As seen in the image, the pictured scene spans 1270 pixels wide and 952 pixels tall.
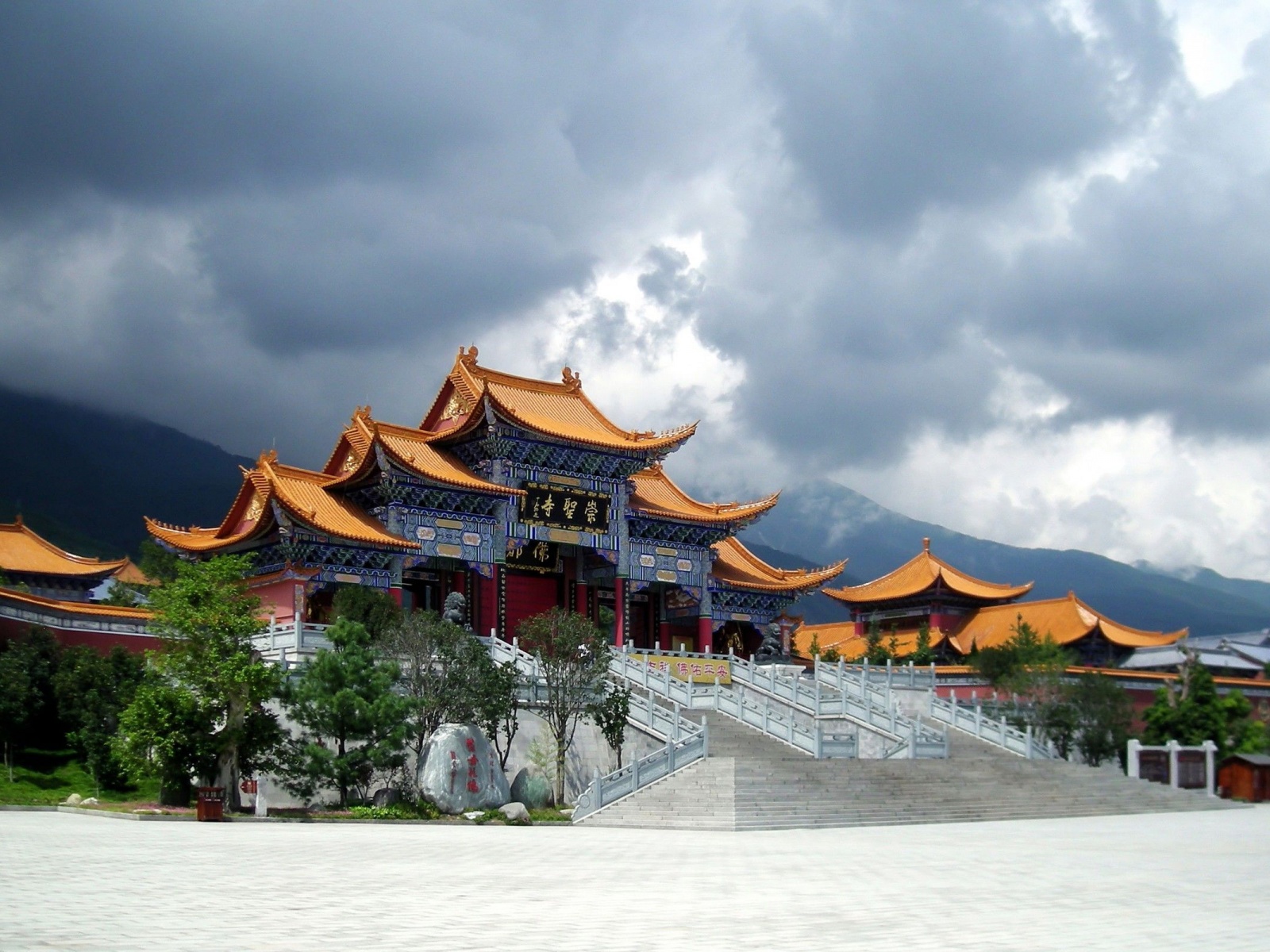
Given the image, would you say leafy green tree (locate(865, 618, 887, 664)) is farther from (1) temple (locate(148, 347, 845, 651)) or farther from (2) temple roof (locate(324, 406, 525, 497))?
(2) temple roof (locate(324, 406, 525, 497))

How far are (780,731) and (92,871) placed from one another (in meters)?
18.8

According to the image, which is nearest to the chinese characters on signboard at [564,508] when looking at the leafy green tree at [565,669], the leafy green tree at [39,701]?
the leafy green tree at [565,669]

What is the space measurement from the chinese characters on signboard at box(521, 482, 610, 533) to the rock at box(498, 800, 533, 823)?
15767 mm

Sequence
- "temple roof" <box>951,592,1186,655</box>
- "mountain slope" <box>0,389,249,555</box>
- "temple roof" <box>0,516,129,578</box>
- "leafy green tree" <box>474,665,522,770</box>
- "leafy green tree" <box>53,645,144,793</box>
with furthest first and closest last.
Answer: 1. "mountain slope" <box>0,389,249,555</box>
2. "temple roof" <box>951,592,1186,655</box>
3. "temple roof" <box>0,516,129,578</box>
4. "leafy green tree" <box>474,665,522,770</box>
5. "leafy green tree" <box>53,645,144,793</box>

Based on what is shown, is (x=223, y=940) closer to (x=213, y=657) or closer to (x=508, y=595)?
(x=213, y=657)

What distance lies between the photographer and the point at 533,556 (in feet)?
131

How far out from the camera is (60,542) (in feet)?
330

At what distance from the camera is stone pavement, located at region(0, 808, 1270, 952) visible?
8.24m

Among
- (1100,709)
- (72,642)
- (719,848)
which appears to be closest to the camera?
(719,848)

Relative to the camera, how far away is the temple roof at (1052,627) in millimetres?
51119

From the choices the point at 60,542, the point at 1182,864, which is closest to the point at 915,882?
the point at 1182,864

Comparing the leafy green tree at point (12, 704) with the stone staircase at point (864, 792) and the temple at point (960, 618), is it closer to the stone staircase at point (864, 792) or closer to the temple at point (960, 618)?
the stone staircase at point (864, 792)

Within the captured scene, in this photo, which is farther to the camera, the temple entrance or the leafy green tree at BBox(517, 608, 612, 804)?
the temple entrance

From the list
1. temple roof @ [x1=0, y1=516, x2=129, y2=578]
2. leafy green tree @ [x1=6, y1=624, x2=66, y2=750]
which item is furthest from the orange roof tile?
temple roof @ [x1=0, y1=516, x2=129, y2=578]
